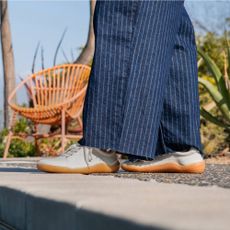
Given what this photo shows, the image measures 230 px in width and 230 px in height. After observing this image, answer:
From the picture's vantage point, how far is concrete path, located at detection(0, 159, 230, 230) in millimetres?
1295

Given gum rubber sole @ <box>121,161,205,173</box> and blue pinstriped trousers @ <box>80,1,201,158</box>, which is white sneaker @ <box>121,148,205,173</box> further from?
blue pinstriped trousers @ <box>80,1,201,158</box>

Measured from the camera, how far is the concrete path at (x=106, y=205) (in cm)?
129

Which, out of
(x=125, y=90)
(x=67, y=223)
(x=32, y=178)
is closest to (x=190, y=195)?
(x=67, y=223)

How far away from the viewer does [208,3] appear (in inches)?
420

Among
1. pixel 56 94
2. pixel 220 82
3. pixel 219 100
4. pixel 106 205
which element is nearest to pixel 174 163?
pixel 106 205

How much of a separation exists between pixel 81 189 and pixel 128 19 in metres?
0.92

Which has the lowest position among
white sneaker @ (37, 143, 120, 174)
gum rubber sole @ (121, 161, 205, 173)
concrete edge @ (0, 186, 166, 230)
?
gum rubber sole @ (121, 161, 205, 173)

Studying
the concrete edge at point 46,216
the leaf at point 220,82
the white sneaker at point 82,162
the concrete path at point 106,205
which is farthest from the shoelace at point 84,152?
the leaf at point 220,82

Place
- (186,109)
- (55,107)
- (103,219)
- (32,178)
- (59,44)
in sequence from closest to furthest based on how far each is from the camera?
(103,219) → (32,178) → (186,109) → (55,107) → (59,44)

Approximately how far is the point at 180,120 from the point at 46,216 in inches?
46.7

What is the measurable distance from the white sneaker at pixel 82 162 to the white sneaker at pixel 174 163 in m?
0.14

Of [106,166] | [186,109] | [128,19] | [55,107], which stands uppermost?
[128,19]

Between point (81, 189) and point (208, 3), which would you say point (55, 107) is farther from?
point (81, 189)

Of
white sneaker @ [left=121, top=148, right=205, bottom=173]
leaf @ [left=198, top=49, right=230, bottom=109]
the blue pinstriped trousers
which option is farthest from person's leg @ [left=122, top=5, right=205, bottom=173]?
leaf @ [left=198, top=49, right=230, bottom=109]
